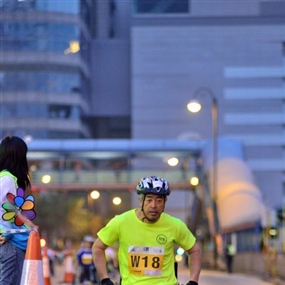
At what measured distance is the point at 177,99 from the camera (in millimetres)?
98438

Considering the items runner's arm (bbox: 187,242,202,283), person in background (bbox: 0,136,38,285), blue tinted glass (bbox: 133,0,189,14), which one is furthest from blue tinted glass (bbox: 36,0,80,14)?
runner's arm (bbox: 187,242,202,283)

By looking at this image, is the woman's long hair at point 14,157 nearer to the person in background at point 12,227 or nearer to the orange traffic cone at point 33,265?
the person in background at point 12,227

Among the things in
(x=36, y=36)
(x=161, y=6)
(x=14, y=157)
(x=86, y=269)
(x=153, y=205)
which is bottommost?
(x=86, y=269)

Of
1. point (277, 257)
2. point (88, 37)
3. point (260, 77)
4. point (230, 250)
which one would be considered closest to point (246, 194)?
point (230, 250)

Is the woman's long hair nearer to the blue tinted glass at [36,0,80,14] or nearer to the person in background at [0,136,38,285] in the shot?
the person in background at [0,136,38,285]

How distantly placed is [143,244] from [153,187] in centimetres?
42

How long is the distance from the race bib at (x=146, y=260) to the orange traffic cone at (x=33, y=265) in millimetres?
672

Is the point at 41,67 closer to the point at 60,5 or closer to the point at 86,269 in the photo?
the point at 60,5

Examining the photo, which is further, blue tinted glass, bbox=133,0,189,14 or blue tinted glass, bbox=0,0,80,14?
blue tinted glass, bbox=133,0,189,14

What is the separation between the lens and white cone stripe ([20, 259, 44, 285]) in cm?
610

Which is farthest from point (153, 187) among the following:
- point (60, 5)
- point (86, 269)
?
point (60, 5)

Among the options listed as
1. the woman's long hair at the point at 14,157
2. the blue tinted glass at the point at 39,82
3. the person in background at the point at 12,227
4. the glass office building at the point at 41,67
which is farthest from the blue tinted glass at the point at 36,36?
the person in background at the point at 12,227

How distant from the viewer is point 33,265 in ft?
20.1

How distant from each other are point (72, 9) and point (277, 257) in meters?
66.5
